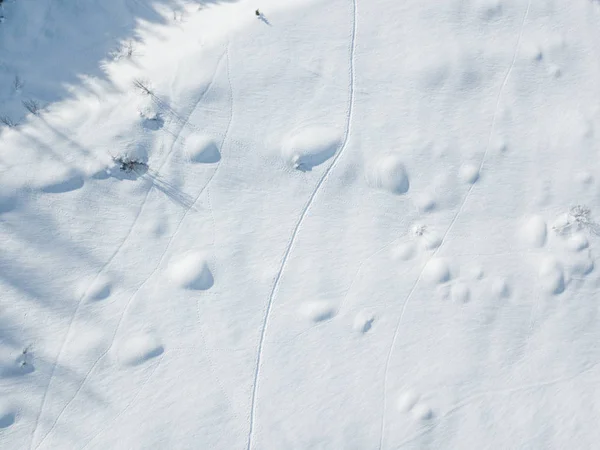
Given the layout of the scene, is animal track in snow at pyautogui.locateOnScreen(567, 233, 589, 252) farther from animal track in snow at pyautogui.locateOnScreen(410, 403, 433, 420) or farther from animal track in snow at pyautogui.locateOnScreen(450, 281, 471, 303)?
animal track in snow at pyautogui.locateOnScreen(410, 403, 433, 420)

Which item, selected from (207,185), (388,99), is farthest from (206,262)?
(388,99)

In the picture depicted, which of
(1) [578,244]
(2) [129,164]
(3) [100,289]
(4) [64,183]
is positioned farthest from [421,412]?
(4) [64,183]

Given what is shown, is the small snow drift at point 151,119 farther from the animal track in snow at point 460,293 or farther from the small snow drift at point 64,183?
the animal track in snow at point 460,293

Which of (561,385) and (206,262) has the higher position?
(206,262)

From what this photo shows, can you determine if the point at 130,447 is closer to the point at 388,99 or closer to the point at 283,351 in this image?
the point at 283,351

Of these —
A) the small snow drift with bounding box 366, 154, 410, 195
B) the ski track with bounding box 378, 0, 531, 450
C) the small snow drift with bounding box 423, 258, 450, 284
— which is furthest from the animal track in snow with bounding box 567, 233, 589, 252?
the small snow drift with bounding box 366, 154, 410, 195

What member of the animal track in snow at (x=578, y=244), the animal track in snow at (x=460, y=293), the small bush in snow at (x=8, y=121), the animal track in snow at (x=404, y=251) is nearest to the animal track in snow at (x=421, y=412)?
the animal track in snow at (x=460, y=293)
